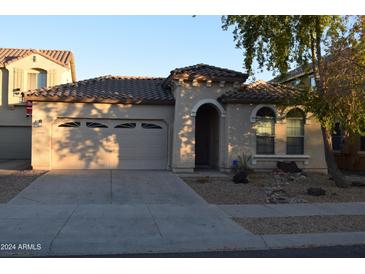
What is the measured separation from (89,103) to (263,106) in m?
7.55

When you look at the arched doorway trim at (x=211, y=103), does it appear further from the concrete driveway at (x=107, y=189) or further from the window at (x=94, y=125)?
the window at (x=94, y=125)

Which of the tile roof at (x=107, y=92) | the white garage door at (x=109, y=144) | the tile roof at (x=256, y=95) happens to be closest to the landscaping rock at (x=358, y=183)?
the tile roof at (x=256, y=95)

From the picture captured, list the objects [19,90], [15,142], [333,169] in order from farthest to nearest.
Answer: [19,90]
[15,142]
[333,169]

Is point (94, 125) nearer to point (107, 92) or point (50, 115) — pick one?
point (107, 92)

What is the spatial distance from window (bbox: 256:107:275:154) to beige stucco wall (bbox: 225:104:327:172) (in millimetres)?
199

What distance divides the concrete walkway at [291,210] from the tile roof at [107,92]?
26.3 feet

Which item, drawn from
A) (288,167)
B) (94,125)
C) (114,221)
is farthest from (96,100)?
(114,221)

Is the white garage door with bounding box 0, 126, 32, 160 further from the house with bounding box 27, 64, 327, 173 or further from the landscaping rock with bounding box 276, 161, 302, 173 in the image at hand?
the landscaping rock with bounding box 276, 161, 302, 173

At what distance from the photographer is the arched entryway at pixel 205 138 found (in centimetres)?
1892

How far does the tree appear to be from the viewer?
1224 cm

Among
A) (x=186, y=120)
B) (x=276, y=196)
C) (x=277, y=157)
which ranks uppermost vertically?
(x=186, y=120)

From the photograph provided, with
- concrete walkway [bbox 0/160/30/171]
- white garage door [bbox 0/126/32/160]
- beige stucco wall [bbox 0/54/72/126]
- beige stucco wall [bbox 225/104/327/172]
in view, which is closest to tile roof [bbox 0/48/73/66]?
beige stucco wall [bbox 0/54/72/126]

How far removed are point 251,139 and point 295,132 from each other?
2.19 meters

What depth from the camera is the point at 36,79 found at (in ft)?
81.0
